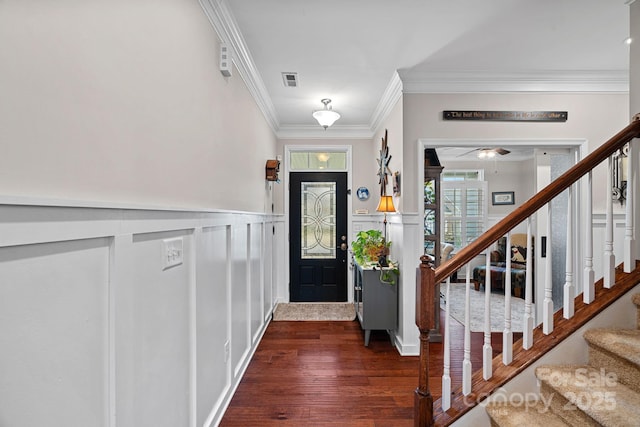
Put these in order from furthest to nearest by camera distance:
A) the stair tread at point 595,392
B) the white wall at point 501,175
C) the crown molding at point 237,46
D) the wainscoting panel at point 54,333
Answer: the white wall at point 501,175 < the crown molding at point 237,46 < the stair tread at point 595,392 < the wainscoting panel at point 54,333

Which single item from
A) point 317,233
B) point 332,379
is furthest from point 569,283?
point 317,233

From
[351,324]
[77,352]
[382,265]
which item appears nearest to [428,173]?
[382,265]

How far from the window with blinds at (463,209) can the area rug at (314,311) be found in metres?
Answer: 3.21

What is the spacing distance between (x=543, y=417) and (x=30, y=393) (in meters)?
1.96

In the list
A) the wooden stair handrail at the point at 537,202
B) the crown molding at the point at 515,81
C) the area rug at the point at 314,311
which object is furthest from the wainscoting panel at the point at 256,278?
the crown molding at the point at 515,81

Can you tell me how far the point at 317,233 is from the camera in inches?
187

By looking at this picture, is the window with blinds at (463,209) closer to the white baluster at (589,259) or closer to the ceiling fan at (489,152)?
the ceiling fan at (489,152)

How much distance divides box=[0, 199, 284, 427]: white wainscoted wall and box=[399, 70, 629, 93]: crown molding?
2.36 metres

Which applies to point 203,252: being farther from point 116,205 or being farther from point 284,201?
point 284,201

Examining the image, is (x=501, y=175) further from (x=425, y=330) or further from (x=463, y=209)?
(x=425, y=330)

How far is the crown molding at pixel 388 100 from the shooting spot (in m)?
3.07

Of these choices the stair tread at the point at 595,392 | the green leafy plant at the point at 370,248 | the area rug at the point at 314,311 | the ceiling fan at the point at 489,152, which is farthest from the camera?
the ceiling fan at the point at 489,152

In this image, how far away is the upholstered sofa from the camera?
5232 mm

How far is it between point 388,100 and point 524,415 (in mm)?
2950
